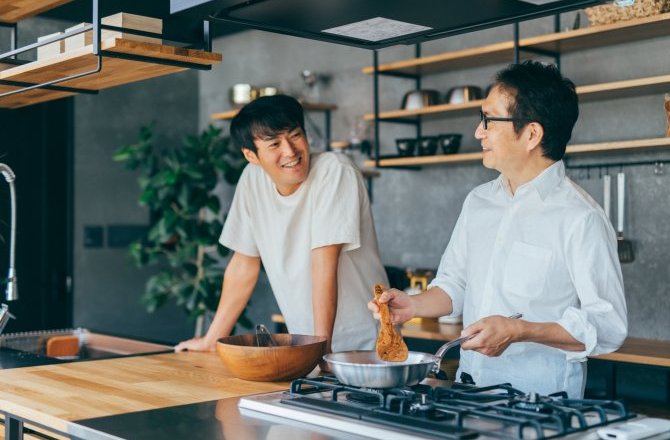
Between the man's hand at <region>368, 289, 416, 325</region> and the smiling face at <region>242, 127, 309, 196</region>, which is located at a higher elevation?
the smiling face at <region>242, 127, 309, 196</region>

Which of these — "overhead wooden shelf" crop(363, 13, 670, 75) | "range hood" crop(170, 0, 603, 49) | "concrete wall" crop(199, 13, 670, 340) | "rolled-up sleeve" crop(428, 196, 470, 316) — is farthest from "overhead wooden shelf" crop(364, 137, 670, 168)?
"range hood" crop(170, 0, 603, 49)

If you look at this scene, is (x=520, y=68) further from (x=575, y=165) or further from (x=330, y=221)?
(x=575, y=165)

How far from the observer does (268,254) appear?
2.81 meters

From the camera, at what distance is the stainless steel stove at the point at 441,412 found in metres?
1.46

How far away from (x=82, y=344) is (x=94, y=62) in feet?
3.93

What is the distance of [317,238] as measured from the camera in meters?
2.56

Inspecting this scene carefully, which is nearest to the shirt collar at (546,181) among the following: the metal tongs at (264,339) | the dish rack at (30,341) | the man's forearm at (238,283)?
the metal tongs at (264,339)

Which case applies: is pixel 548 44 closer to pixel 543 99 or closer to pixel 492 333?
pixel 543 99

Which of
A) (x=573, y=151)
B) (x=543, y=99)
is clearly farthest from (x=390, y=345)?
(x=573, y=151)

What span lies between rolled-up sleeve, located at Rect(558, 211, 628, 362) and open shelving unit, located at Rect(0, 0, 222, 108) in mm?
1125

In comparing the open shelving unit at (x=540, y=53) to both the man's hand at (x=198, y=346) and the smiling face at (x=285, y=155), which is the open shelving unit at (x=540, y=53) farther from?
the man's hand at (x=198, y=346)

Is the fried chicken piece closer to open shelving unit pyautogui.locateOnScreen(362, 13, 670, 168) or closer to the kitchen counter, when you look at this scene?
the kitchen counter

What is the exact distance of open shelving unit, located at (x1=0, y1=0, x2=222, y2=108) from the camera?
2285mm

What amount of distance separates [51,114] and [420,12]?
13.8ft
